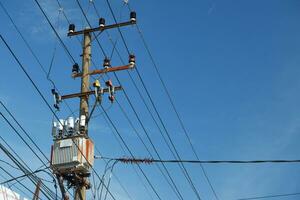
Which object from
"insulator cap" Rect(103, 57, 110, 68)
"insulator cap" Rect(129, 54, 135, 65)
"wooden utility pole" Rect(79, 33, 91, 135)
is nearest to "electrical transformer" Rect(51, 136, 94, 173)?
"wooden utility pole" Rect(79, 33, 91, 135)

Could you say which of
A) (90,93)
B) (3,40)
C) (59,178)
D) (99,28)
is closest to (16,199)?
(59,178)

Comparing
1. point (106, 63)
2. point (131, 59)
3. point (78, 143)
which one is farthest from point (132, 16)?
point (78, 143)

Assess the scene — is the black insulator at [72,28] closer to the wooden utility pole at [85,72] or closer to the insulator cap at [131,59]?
the wooden utility pole at [85,72]

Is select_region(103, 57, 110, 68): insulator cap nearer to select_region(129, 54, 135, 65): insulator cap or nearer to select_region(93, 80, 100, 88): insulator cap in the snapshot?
select_region(129, 54, 135, 65): insulator cap

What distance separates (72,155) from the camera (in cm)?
1766

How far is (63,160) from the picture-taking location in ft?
58.1

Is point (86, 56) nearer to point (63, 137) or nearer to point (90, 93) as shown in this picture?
point (90, 93)

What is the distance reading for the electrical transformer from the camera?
1766cm

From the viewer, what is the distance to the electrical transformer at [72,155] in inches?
695

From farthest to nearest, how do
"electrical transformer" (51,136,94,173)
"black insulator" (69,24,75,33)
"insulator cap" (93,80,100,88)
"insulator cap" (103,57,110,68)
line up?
1. "black insulator" (69,24,75,33)
2. "insulator cap" (103,57,110,68)
3. "insulator cap" (93,80,100,88)
4. "electrical transformer" (51,136,94,173)

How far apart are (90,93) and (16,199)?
5098 millimetres

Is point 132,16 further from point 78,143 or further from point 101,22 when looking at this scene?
point 78,143

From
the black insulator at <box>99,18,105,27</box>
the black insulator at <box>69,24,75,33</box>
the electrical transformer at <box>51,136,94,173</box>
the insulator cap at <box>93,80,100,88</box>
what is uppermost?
the black insulator at <box>69,24,75,33</box>

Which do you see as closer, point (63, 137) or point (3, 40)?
point (3, 40)
